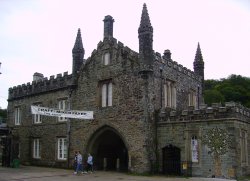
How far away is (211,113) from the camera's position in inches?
891

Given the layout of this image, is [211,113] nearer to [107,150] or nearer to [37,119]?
[107,150]

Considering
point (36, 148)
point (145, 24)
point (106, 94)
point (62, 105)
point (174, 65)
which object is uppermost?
point (145, 24)

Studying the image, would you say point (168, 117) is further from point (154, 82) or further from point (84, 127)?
point (84, 127)

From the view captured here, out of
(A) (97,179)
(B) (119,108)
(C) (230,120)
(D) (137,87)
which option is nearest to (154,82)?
(D) (137,87)

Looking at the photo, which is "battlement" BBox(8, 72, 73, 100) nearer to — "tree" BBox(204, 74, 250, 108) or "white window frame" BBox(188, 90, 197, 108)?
"white window frame" BBox(188, 90, 197, 108)

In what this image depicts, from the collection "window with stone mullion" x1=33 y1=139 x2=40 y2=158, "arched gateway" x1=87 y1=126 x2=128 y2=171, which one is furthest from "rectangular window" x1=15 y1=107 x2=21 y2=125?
"arched gateway" x1=87 y1=126 x2=128 y2=171

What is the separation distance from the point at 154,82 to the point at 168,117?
8.81 feet

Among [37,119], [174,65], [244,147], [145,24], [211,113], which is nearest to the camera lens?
[211,113]

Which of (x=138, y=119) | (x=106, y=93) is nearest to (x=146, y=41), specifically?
(x=106, y=93)

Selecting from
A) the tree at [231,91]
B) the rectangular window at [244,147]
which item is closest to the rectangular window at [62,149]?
the rectangular window at [244,147]

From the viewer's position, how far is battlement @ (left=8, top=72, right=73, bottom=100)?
31.4 metres

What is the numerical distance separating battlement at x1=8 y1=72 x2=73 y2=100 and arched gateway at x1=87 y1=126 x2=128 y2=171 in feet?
17.4

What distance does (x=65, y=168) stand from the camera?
2956 centimetres

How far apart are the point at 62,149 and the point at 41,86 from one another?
667 centimetres
